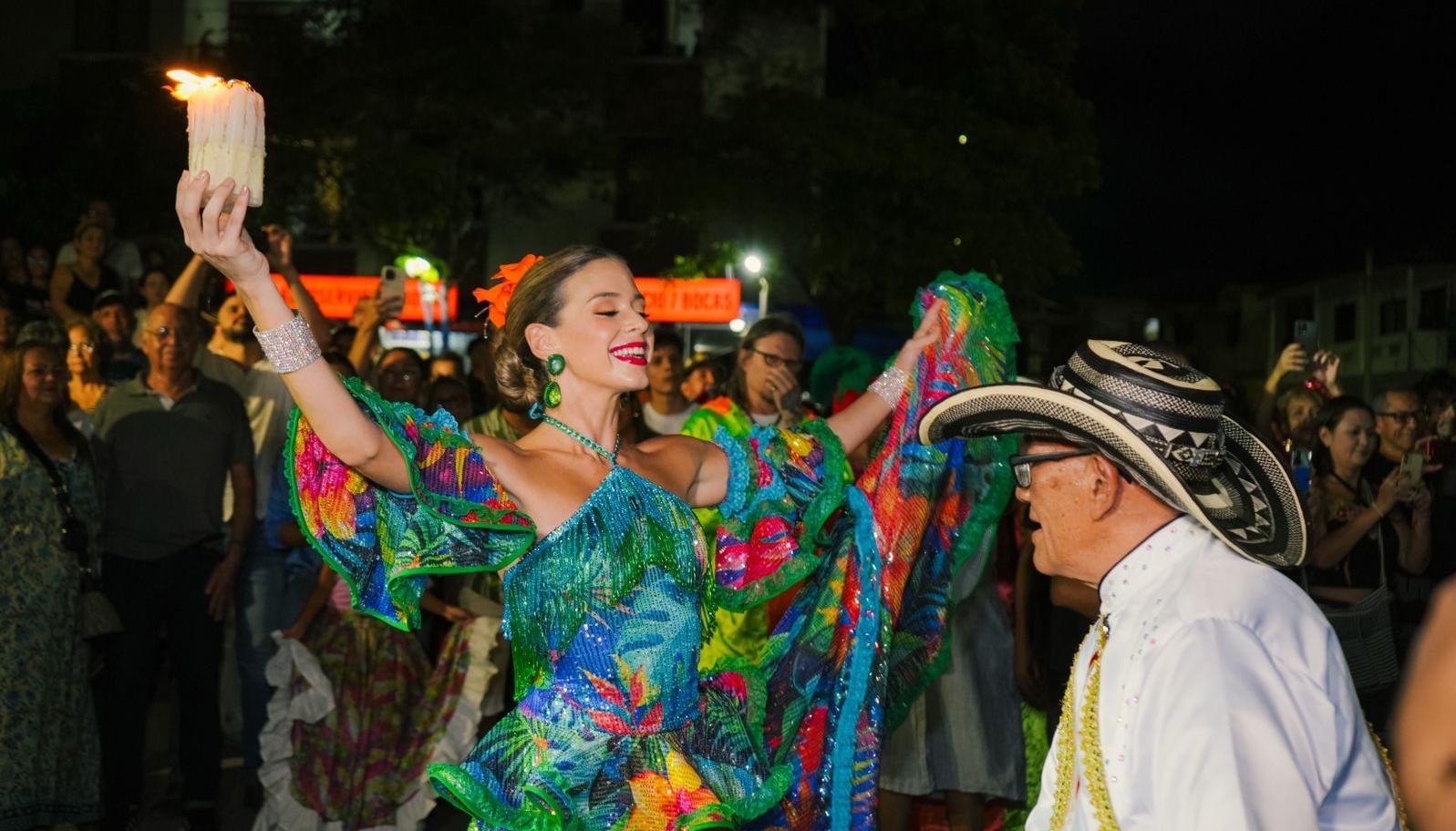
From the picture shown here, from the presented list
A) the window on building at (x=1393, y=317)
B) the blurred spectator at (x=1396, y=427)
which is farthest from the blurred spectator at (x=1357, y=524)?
the window on building at (x=1393, y=317)

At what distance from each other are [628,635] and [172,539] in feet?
12.7

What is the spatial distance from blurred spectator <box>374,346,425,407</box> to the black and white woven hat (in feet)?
18.3

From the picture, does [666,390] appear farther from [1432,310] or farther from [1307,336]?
[1432,310]

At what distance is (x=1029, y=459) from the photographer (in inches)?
108

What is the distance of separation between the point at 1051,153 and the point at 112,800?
1856 cm

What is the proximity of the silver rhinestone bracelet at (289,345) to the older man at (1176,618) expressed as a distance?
127 cm

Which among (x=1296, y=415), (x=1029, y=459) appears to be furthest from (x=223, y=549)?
(x=1029, y=459)

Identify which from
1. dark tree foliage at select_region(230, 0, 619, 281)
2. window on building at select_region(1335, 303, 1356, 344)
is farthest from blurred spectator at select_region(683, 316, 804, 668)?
window on building at select_region(1335, 303, 1356, 344)

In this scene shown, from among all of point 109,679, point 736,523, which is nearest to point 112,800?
point 109,679

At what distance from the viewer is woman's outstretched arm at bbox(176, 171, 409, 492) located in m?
3.11

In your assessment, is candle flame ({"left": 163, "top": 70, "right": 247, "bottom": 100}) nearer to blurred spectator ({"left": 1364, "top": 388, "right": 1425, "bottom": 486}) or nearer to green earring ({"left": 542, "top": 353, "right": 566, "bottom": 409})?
green earring ({"left": 542, "top": 353, "right": 566, "bottom": 409})

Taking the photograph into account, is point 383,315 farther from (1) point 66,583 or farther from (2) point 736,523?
(2) point 736,523

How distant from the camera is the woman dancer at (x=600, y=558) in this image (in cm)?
355

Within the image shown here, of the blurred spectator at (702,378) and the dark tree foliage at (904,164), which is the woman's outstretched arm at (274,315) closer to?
the blurred spectator at (702,378)
